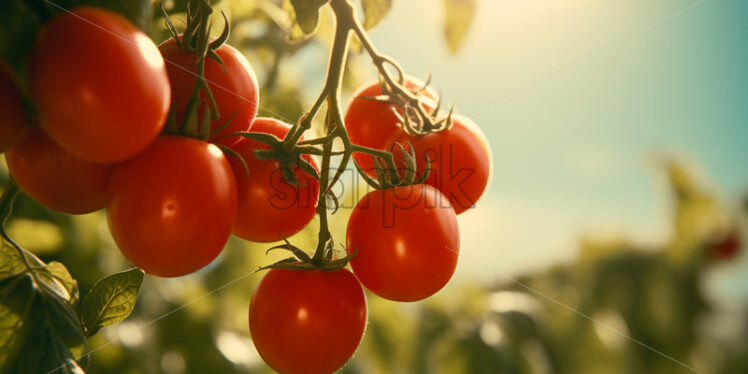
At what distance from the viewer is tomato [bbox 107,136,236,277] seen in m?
0.44

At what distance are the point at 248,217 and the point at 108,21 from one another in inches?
8.5

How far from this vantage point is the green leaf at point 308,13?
532mm

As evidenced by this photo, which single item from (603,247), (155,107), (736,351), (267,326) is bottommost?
(736,351)

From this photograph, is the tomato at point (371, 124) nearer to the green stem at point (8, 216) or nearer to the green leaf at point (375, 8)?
the green leaf at point (375, 8)

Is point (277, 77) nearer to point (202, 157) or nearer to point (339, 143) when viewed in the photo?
point (339, 143)

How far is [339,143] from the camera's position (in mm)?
629

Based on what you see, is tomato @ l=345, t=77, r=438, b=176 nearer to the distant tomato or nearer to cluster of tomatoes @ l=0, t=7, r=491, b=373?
cluster of tomatoes @ l=0, t=7, r=491, b=373

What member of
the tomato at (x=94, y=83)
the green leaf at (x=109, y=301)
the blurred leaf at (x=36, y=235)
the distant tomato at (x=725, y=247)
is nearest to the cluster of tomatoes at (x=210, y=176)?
the tomato at (x=94, y=83)

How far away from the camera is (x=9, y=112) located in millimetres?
372

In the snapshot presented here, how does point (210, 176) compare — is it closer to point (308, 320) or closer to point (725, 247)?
point (308, 320)

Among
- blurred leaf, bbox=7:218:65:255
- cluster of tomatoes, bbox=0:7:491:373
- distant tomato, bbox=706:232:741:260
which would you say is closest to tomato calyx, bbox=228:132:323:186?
cluster of tomatoes, bbox=0:7:491:373

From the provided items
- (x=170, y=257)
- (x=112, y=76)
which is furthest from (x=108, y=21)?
(x=170, y=257)

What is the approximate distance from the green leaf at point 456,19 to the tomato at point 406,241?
0.18 meters

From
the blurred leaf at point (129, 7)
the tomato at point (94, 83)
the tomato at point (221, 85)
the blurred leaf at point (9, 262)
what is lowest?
the blurred leaf at point (9, 262)
